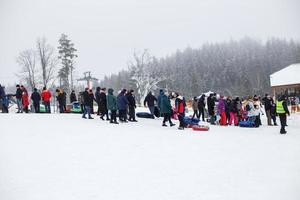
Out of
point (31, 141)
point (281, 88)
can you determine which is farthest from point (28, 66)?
point (31, 141)

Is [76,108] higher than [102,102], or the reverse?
[102,102]

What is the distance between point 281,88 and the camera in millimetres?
47062

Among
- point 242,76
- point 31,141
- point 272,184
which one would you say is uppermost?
point 242,76

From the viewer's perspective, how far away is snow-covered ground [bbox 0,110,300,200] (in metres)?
7.63

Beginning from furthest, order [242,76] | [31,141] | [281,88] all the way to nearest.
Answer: [242,76] → [281,88] → [31,141]

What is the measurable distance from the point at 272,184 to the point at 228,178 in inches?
40.2

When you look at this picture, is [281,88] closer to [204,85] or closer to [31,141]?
[31,141]

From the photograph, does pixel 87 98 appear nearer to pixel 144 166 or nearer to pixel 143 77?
pixel 144 166

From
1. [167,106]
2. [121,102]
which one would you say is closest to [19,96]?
[121,102]

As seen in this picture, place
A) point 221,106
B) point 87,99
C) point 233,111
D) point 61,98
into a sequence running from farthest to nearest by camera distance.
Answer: point 61,98, point 233,111, point 221,106, point 87,99

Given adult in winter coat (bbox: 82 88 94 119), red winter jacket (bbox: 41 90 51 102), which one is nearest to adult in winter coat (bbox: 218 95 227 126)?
adult in winter coat (bbox: 82 88 94 119)

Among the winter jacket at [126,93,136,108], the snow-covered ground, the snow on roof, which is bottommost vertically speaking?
the snow-covered ground

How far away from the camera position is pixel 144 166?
9.58m

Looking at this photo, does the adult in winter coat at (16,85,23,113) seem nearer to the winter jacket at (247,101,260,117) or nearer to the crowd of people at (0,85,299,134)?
the crowd of people at (0,85,299,134)
